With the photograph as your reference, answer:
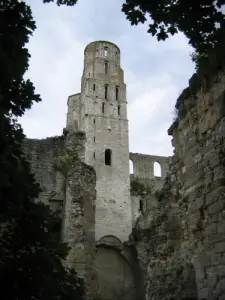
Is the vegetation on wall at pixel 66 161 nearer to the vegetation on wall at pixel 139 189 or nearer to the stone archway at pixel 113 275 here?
the stone archway at pixel 113 275

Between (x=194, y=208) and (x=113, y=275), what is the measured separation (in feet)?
55.5

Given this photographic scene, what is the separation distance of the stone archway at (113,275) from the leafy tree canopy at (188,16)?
59.5 ft

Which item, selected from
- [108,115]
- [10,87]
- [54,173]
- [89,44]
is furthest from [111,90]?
[10,87]

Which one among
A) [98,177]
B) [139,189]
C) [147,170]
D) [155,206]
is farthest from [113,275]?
[147,170]

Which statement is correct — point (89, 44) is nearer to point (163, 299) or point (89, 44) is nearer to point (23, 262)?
point (163, 299)

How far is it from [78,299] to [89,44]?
35.5 metres

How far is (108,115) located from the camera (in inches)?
1304

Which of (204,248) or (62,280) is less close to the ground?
(204,248)

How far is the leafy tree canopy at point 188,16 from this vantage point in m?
3.78

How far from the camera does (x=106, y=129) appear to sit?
1272 inches

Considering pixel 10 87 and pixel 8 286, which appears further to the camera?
pixel 10 87

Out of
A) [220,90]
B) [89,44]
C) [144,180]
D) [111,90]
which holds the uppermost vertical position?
[89,44]

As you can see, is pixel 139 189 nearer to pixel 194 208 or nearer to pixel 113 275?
pixel 113 275

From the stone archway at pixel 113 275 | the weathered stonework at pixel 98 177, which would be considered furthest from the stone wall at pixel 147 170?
the stone archway at pixel 113 275
